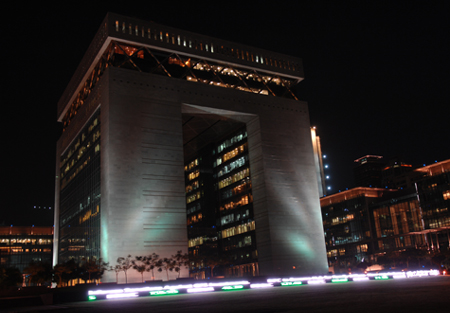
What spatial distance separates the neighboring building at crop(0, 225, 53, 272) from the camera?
412ft

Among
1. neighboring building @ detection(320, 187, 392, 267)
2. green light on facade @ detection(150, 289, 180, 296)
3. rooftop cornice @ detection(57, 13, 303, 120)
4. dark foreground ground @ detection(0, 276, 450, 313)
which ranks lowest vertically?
green light on facade @ detection(150, 289, 180, 296)

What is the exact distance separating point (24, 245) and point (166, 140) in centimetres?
8704

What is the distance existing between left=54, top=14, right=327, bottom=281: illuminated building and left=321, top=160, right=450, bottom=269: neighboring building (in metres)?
44.5

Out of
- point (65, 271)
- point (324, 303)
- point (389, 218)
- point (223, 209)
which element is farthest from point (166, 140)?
point (389, 218)

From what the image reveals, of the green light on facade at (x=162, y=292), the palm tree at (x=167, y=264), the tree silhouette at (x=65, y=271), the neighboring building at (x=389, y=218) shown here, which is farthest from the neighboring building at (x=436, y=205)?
the tree silhouette at (x=65, y=271)

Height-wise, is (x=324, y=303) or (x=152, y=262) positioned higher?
(x=152, y=262)

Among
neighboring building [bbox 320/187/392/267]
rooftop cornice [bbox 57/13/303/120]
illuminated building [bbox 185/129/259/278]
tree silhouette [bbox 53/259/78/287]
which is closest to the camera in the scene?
tree silhouette [bbox 53/259/78/287]

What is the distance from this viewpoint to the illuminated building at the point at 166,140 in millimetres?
61156

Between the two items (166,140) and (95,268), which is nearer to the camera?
(95,268)

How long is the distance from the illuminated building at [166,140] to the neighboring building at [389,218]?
44.5 meters

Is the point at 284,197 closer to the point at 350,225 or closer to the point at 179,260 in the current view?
the point at 179,260

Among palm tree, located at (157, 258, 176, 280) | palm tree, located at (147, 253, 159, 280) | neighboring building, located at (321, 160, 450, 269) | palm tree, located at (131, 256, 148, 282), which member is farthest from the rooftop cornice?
neighboring building, located at (321, 160, 450, 269)

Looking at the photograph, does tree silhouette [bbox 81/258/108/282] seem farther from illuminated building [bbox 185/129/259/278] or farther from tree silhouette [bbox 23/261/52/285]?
illuminated building [bbox 185/129/259/278]

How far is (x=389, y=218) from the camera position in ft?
383
